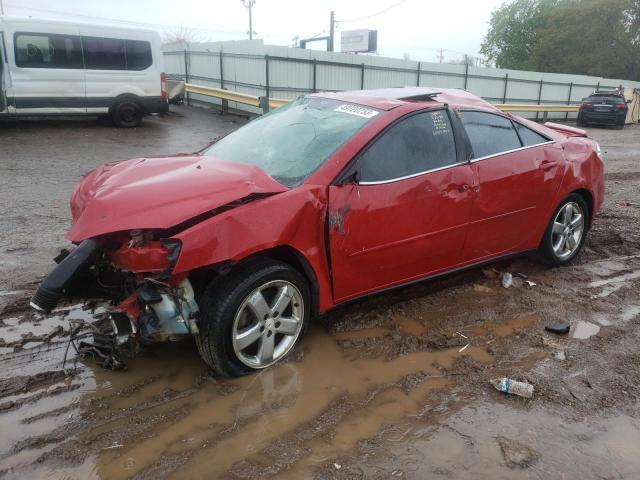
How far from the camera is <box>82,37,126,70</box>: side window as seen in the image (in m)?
12.2

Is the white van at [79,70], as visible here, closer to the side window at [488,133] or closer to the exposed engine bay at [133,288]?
the exposed engine bay at [133,288]

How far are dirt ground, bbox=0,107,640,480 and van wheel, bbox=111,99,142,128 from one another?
30.3 ft

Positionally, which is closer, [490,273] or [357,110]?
[357,110]

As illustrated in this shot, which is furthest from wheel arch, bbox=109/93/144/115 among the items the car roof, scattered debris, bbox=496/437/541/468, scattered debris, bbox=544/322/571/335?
scattered debris, bbox=496/437/541/468

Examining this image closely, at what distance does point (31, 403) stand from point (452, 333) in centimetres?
265

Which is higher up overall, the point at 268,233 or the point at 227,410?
the point at 268,233

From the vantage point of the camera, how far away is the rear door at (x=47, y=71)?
37.3 feet

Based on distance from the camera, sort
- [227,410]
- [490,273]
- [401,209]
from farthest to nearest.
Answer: [490,273] < [401,209] < [227,410]

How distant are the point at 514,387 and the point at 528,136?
234 centimetres

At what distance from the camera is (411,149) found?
12.2ft

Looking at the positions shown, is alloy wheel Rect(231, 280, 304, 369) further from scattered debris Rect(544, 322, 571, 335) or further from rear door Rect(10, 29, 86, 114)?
rear door Rect(10, 29, 86, 114)

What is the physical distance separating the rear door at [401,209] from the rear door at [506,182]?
7.2 inches

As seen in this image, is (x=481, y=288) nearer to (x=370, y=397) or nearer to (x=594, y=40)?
(x=370, y=397)

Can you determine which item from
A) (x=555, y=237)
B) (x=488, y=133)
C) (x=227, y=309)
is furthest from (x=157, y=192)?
(x=555, y=237)
